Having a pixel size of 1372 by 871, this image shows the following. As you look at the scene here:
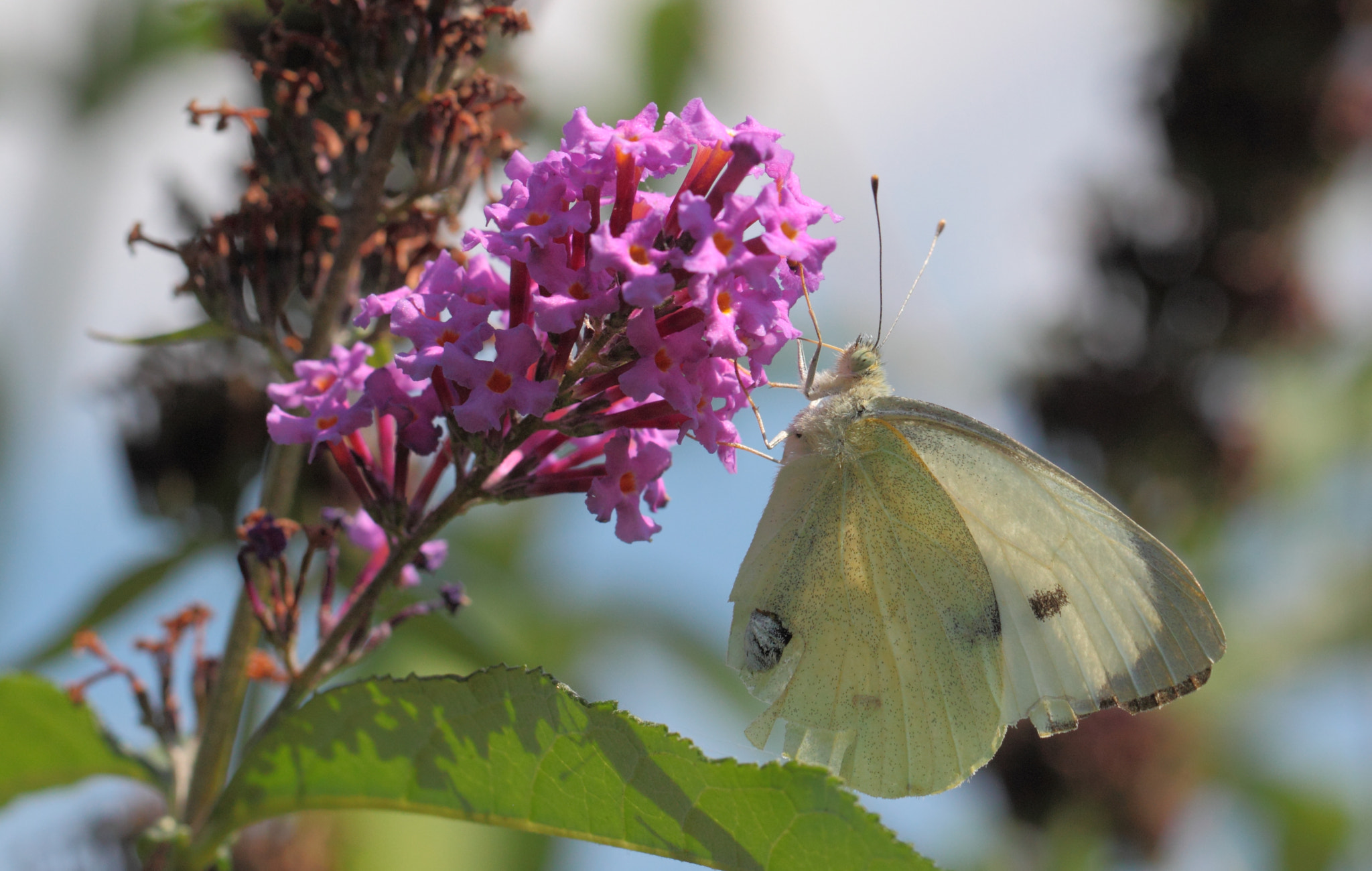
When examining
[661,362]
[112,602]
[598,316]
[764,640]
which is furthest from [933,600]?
[112,602]

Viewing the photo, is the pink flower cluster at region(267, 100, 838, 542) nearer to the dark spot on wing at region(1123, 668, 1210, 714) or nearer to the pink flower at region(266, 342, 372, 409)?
the pink flower at region(266, 342, 372, 409)

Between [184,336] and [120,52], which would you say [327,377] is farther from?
[120,52]

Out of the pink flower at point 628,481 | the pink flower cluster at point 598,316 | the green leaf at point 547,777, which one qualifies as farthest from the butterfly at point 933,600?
the green leaf at point 547,777

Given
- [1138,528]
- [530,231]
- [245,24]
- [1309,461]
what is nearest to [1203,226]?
[1309,461]

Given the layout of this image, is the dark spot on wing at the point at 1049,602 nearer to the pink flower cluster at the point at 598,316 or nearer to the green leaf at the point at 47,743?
the pink flower cluster at the point at 598,316

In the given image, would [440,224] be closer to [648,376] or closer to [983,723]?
[648,376]

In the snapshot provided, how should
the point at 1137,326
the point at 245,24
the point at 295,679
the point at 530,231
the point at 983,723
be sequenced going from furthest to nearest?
the point at 1137,326
the point at 245,24
the point at 983,723
the point at 295,679
the point at 530,231
